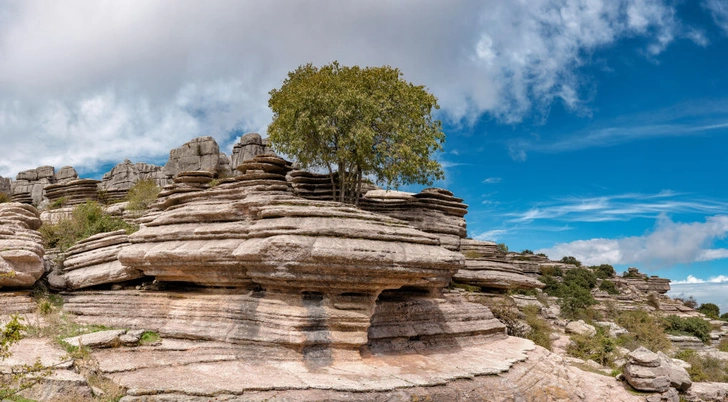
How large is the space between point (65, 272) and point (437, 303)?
1458cm

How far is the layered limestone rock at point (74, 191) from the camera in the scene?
37.7 meters

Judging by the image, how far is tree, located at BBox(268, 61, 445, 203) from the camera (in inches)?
890

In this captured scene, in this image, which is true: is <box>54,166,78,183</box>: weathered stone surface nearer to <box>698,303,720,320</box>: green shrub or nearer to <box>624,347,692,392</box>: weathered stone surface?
<box>624,347,692,392</box>: weathered stone surface

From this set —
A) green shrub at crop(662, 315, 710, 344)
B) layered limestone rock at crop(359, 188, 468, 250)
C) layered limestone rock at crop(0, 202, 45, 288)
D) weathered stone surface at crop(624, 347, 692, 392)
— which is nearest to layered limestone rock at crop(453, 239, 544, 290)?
layered limestone rock at crop(359, 188, 468, 250)

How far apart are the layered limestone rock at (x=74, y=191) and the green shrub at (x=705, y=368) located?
41968 mm

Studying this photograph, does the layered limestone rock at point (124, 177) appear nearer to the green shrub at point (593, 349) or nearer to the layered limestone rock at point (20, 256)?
the layered limestone rock at point (20, 256)

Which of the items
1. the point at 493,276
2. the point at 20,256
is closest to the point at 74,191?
the point at 20,256

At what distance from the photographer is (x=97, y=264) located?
18.5 metres

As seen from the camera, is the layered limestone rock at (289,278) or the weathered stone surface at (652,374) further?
the weathered stone surface at (652,374)

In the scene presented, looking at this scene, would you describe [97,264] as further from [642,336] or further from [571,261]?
[571,261]

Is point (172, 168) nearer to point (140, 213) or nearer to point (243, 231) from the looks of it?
point (140, 213)

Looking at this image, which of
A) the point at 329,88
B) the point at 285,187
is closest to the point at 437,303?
the point at 285,187

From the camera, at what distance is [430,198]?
2809 cm

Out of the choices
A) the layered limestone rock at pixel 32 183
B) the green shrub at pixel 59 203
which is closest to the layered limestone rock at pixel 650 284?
the green shrub at pixel 59 203
